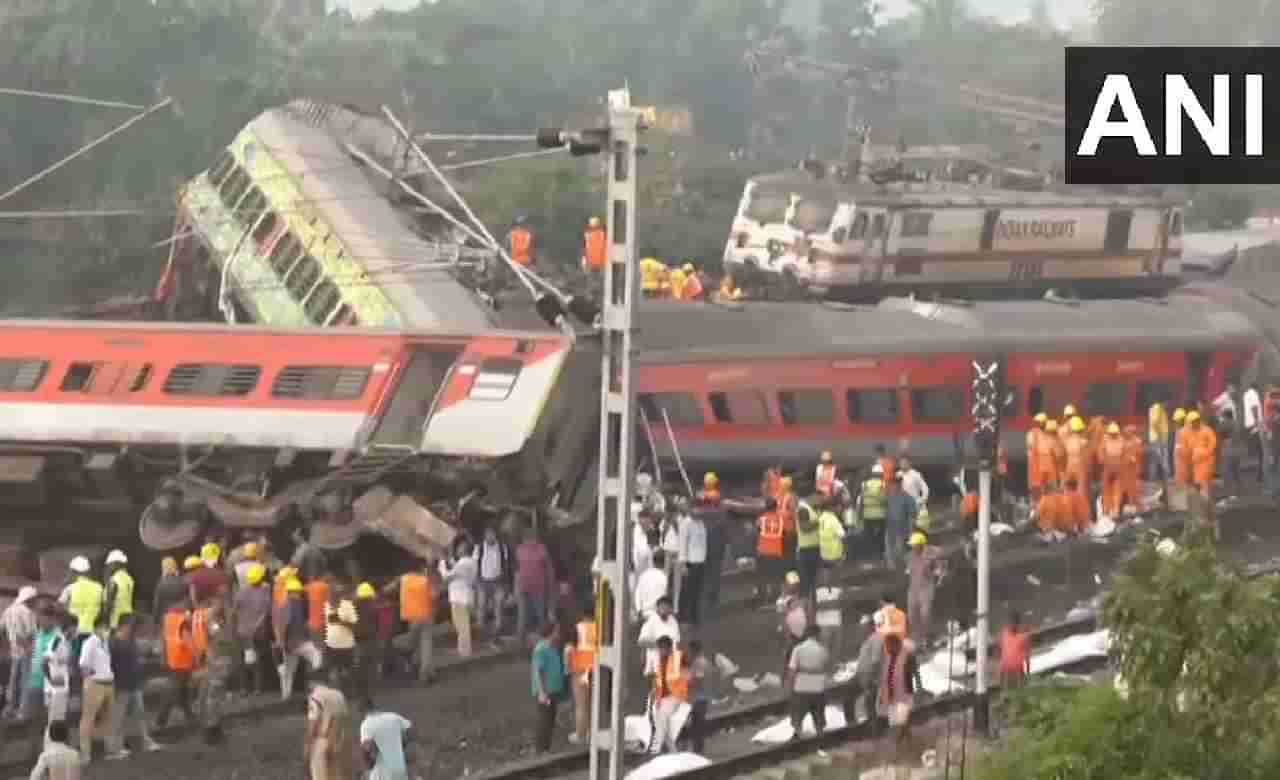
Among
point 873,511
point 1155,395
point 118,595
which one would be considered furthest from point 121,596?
point 1155,395

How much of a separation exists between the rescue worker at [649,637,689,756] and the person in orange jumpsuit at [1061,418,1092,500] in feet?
29.7

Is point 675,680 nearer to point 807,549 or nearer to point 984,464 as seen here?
point 984,464

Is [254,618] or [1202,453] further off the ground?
[254,618]

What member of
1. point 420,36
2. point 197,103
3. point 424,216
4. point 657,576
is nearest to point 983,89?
point 420,36

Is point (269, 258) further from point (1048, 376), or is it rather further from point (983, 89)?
point (983, 89)

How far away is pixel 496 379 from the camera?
24531 millimetres

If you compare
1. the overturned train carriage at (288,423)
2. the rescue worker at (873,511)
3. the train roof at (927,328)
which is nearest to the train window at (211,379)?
the overturned train carriage at (288,423)

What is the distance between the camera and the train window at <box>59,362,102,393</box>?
25.8 metres

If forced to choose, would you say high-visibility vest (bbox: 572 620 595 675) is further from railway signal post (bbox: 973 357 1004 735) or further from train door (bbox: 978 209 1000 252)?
train door (bbox: 978 209 1000 252)

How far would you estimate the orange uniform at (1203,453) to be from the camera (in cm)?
2756

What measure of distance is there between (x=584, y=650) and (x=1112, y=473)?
9.99 m

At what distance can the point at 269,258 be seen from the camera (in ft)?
105

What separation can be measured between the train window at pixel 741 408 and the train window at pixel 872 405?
3.84ft

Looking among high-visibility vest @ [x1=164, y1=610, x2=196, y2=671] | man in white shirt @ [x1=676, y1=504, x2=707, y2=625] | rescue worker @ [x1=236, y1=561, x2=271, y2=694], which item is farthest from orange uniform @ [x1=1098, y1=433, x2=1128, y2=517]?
high-visibility vest @ [x1=164, y1=610, x2=196, y2=671]
